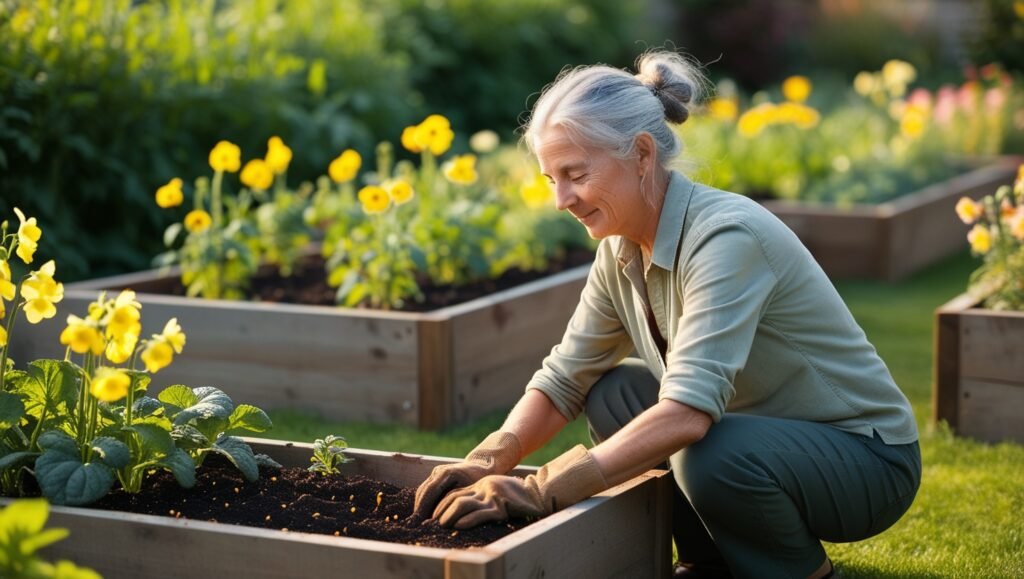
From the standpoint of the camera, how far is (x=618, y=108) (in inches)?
105

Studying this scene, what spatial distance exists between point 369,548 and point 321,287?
2776 mm

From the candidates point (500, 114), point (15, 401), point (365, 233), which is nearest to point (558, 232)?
point (365, 233)

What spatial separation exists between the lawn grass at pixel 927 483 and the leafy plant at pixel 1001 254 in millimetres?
441

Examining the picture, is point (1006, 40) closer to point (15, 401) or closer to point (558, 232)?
point (558, 232)

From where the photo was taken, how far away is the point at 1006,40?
29.8 feet

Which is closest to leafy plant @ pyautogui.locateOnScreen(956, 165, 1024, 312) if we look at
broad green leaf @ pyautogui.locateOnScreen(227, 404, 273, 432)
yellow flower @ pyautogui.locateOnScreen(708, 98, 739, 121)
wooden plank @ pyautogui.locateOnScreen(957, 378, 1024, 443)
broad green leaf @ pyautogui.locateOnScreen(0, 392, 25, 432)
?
wooden plank @ pyautogui.locateOnScreen(957, 378, 1024, 443)

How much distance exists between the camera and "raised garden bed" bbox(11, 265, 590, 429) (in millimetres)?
4289

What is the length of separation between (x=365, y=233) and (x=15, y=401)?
236 cm

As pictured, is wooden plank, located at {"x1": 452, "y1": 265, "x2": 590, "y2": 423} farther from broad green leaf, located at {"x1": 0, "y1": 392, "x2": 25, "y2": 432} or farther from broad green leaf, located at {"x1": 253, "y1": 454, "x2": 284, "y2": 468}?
broad green leaf, located at {"x1": 0, "y1": 392, "x2": 25, "y2": 432}

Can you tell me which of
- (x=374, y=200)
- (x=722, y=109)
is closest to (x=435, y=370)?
(x=374, y=200)

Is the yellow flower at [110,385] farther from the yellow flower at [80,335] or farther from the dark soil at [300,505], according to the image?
the dark soil at [300,505]

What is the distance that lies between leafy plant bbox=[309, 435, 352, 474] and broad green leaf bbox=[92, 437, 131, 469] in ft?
1.42

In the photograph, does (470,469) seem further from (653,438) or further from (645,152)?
(645,152)

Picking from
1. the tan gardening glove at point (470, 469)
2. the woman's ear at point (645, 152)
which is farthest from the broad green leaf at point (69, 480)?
the woman's ear at point (645, 152)
